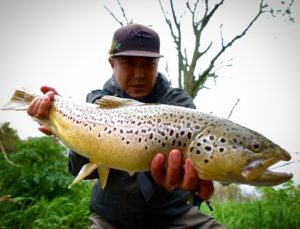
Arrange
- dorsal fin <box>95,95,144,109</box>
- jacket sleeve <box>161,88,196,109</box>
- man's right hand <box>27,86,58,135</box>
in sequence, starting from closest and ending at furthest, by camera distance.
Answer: dorsal fin <box>95,95,144,109</box>, man's right hand <box>27,86,58,135</box>, jacket sleeve <box>161,88,196,109</box>

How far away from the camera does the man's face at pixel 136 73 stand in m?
3.35

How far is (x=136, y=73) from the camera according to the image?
332 centimetres

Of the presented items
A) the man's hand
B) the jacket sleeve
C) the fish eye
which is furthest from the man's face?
the fish eye

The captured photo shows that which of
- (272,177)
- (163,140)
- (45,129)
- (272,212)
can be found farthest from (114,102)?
(272,212)

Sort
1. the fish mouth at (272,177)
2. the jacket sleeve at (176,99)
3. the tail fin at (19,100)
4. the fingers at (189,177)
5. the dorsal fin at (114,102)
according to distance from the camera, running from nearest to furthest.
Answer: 1. the fish mouth at (272,177)
2. the fingers at (189,177)
3. the dorsal fin at (114,102)
4. the tail fin at (19,100)
5. the jacket sleeve at (176,99)

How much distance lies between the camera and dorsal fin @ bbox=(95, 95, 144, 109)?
9.02 ft

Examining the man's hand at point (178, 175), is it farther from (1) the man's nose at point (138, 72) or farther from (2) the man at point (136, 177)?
(1) the man's nose at point (138, 72)

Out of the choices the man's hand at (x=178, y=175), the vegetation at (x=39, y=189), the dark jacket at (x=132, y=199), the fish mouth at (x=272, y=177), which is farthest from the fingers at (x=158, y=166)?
the vegetation at (x=39, y=189)

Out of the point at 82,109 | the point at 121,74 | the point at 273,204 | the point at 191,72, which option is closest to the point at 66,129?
the point at 82,109

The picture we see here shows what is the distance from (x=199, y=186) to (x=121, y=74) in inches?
49.3

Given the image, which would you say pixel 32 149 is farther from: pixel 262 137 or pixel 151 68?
pixel 262 137

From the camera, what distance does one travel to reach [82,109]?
116 inches

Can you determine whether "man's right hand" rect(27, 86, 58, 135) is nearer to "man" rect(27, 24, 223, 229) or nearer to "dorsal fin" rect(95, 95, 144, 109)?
"man" rect(27, 24, 223, 229)

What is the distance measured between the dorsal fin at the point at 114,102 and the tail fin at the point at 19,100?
752 millimetres
